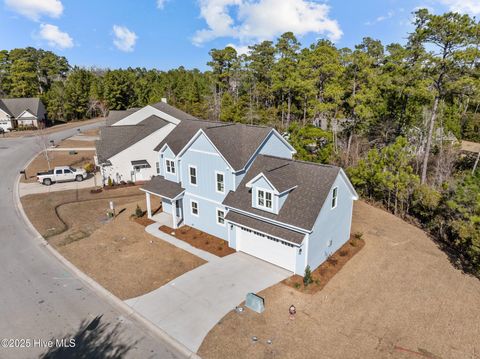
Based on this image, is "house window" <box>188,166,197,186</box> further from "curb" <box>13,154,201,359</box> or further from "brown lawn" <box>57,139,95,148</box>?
"brown lawn" <box>57,139,95,148</box>

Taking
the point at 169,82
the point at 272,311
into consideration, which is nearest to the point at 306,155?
the point at 272,311

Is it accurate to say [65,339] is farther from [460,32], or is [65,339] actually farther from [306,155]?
[460,32]

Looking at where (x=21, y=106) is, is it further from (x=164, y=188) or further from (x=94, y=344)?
(x=94, y=344)

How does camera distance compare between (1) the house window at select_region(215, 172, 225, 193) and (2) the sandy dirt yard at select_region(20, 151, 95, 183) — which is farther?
(2) the sandy dirt yard at select_region(20, 151, 95, 183)

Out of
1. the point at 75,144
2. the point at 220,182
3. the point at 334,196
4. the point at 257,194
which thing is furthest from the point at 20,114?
the point at 334,196

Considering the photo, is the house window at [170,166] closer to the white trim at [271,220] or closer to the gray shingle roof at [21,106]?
the white trim at [271,220]

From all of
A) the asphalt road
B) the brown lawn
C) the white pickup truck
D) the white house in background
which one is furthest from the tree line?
the white pickup truck

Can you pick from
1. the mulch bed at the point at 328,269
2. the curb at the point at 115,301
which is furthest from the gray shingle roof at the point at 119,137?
the mulch bed at the point at 328,269
